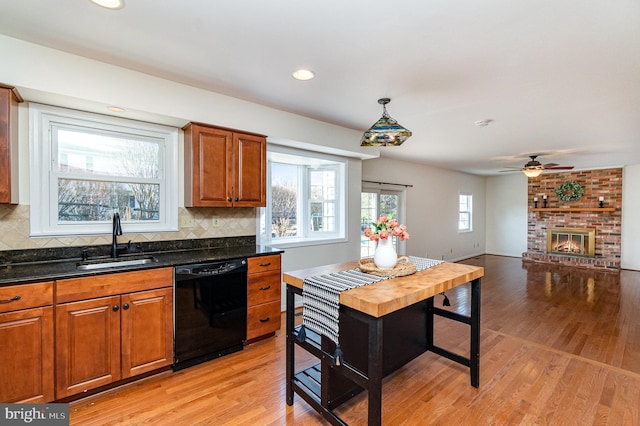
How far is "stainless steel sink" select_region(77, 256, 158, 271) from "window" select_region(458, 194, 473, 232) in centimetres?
762

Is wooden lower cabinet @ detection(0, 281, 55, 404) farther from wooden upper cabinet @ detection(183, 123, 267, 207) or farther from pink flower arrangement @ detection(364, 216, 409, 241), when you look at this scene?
pink flower arrangement @ detection(364, 216, 409, 241)

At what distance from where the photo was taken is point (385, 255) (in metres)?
2.15

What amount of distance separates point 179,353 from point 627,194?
30.6ft

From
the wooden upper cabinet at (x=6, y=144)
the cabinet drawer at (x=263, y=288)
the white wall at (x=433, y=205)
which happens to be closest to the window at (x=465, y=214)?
the white wall at (x=433, y=205)

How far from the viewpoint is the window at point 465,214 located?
27.0 feet

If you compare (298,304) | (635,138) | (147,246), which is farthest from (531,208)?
(147,246)

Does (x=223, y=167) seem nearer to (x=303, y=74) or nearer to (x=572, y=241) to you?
(x=303, y=74)

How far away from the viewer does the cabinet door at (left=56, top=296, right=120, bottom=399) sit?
1980mm

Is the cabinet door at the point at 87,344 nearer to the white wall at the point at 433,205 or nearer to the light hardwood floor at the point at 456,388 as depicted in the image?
the light hardwood floor at the point at 456,388

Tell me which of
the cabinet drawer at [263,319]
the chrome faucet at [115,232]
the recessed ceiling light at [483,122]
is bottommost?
the cabinet drawer at [263,319]

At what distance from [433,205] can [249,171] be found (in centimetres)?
530

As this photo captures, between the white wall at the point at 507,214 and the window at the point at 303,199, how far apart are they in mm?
6484

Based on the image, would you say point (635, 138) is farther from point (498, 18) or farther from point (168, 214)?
point (168, 214)

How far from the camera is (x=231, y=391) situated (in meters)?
2.24
